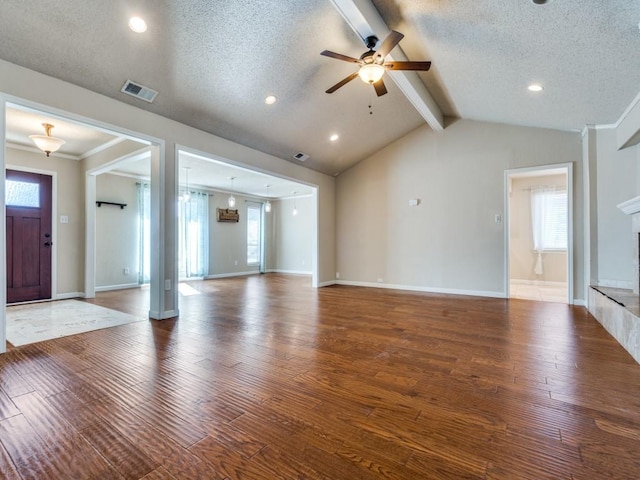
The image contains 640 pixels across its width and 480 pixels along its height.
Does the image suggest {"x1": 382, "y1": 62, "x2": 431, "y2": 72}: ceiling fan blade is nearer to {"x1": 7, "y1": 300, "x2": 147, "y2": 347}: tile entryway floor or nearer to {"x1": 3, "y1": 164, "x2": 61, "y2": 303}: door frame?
{"x1": 7, "y1": 300, "x2": 147, "y2": 347}: tile entryway floor

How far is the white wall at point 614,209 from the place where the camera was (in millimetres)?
4238

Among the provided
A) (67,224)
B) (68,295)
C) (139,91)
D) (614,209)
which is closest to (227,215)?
(67,224)

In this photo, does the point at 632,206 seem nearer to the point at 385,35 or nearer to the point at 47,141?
the point at 385,35

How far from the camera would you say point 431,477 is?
4.29 ft

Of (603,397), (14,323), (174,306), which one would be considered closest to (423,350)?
(603,397)

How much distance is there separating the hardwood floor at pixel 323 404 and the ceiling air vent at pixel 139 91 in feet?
8.82

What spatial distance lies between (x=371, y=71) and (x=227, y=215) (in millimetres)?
6922

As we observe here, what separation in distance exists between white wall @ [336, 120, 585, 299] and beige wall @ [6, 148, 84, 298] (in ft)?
17.4

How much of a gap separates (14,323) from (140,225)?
3558mm

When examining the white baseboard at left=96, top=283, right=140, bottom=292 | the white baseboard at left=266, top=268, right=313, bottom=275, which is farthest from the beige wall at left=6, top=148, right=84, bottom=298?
the white baseboard at left=266, top=268, right=313, bottom=275

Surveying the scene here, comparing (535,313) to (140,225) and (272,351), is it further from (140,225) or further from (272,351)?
(140,225)

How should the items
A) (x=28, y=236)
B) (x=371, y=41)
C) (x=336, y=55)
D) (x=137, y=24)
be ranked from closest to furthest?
(x=137, y=24)
(x=336, y=55)
(x=371, y=41)
(x=28, y=236)

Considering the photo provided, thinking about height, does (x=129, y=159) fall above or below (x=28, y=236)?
above

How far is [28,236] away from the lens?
17.4 ft
